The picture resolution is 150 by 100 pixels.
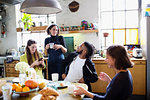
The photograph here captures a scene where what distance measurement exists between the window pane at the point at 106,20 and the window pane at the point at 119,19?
13 centimetres

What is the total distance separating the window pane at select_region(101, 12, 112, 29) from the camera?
4379 millimetres

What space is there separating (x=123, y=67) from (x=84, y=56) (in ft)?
3.07

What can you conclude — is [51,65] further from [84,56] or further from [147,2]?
[147,2]

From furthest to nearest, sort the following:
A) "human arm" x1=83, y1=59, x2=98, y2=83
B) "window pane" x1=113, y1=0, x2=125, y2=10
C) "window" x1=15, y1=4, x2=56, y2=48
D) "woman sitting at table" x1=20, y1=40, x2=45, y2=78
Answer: "window" x1=15, y1=4, x2=56, y2=48 < "window pane" x1=113, y1=0, x2=125, y2=10 < "woman sitting at table" x1=20, y1=40, x2=45, y2=78 < "human arm" x1=83, y1=59, x2=98, y2=83

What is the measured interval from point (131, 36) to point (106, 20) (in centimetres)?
80

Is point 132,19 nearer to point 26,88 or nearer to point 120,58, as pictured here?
point 120,58

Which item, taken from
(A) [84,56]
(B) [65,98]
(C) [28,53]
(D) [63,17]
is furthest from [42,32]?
(B) [65,98]

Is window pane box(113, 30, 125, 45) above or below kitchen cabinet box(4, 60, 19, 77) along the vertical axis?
above

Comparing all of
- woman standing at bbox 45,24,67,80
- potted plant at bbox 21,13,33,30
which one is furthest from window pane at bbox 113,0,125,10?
potted plant at bbox 21,13,33,30

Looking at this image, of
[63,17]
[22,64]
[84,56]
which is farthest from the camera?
[63,17]

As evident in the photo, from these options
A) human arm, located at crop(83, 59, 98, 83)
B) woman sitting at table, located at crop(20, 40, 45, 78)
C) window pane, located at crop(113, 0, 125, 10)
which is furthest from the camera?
window pane, located at crop(113, 0, 125, 10)

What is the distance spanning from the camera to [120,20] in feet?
14.1

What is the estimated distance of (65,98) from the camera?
149 centimetres

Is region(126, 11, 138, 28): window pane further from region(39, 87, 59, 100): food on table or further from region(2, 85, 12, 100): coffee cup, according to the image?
region(2, 85, 12, 100): coffee cup
